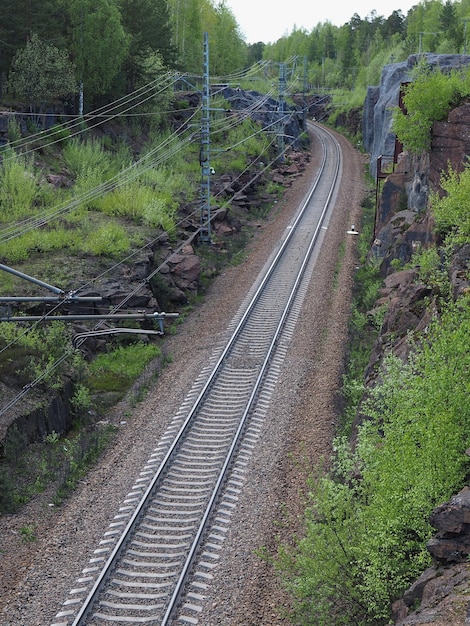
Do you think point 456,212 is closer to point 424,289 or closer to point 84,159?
point 424,289

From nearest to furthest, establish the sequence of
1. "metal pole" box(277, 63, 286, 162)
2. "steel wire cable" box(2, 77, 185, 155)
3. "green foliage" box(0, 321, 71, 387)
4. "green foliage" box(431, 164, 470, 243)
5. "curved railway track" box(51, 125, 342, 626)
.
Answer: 1. "curved railway track" box(51, 125, 342, 626)
2. "green foliage" box(431, 164, 470, 243)
3. "green foliage" box(0, 321, 71, 387)
4. "steel wire cable" box(2, 77, 185, 155)
5. "metal pole" box(277, 63, 286, 162)

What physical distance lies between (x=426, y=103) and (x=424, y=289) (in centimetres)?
961

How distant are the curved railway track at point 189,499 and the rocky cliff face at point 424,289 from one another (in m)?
3.67

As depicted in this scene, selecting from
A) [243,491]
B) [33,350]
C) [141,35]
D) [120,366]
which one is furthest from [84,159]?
[243,491]

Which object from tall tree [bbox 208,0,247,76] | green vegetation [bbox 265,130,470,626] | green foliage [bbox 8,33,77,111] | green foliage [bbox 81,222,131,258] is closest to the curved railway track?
green vegetation [bbox 265,130,470,626]

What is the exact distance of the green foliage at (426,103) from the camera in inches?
916

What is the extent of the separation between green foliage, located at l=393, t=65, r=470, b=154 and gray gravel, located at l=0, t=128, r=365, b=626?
21.8 feet

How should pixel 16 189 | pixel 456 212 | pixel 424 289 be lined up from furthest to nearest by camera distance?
pixel 16 189, pixel 456 212, pixel 424 289

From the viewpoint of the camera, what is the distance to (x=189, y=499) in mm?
14164

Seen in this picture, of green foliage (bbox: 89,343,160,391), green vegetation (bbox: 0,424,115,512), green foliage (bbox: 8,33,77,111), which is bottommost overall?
green vegetation (bbox: 0,424,115,512)

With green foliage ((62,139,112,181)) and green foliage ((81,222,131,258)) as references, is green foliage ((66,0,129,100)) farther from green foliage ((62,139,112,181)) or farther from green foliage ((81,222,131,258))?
green foliage ((81,222,131,258))

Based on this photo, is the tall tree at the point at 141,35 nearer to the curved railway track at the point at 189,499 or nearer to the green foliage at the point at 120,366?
the curved railway track at the point at 189,499

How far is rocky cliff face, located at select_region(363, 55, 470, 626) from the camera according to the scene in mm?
7934

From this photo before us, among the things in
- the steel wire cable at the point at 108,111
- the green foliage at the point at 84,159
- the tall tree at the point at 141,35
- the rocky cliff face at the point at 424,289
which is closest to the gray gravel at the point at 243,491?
the rocky cliff face at the point at 424,289
